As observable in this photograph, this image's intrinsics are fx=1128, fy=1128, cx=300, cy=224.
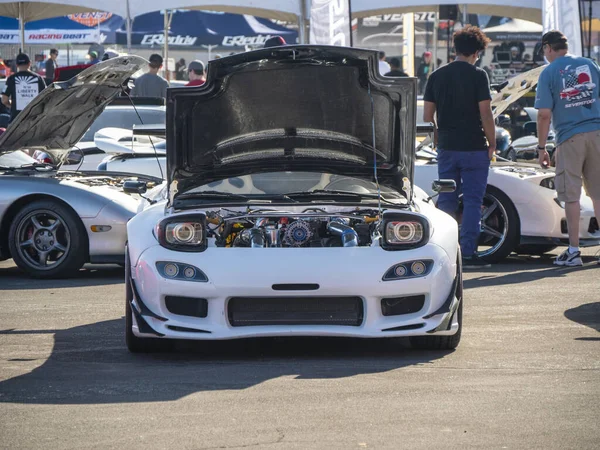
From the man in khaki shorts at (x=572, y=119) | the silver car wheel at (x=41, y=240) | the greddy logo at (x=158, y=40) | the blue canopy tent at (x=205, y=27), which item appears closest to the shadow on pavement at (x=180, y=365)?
the silver car wheel at (x=41, y=240)

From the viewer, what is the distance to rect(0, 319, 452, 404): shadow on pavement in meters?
4.79

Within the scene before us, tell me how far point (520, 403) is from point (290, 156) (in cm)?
250

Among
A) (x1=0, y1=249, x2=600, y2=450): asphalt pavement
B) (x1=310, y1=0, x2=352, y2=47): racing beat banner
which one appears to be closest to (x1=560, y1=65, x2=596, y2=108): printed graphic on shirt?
(x1=0, y1=249, x2=600, y2=450): asphalt pavement

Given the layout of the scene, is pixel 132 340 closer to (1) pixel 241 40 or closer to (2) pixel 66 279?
(2) pixel 66 279

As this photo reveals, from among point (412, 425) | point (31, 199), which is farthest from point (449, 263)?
point (31, 199)

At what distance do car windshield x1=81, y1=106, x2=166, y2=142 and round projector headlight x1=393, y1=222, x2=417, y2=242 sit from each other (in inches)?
303

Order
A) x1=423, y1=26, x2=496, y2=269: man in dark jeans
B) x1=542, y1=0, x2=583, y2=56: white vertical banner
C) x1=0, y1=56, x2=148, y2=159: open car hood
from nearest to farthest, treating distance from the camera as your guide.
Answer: x1=0, y1=56, x2=148, y2=159: open car hood → x1=423, y1=26, x2=496, y2=269: man in dark jeans → x1=542, y1=0, x2=583, y2=56: white vertical banner

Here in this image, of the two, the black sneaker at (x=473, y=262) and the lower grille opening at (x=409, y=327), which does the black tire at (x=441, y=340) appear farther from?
the black sneaker at (x=473, y=262)

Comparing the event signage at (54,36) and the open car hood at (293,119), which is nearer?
the open car hood at (293,119)

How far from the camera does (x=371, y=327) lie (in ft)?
17.8

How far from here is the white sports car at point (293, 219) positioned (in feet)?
17.7

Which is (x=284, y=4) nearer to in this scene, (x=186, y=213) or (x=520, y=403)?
(x=186, y=213)

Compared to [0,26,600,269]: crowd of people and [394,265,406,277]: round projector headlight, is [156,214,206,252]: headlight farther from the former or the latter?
[0,26,600,269]: crowd of people

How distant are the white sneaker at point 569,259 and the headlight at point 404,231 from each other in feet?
12.6
